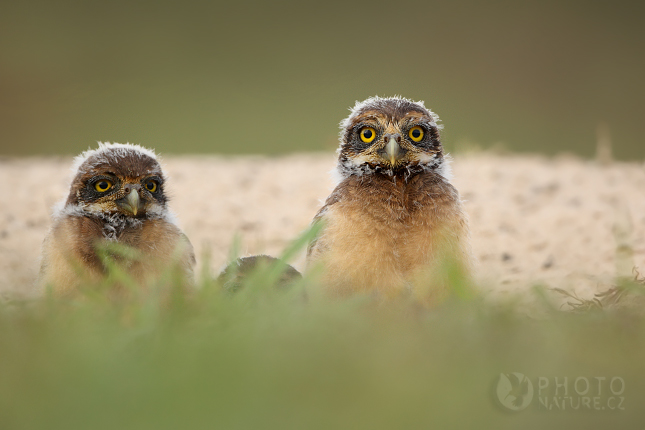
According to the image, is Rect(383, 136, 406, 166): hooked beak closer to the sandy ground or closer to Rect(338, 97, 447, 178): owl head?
Rect(338, 97, 447, 178): owl head

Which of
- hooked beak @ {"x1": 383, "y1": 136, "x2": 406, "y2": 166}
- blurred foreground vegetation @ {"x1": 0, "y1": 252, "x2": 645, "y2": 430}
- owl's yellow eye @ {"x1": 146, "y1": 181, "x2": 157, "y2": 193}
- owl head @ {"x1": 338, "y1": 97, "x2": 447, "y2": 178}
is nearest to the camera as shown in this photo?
blurred foreground vegetation @ {"x1": 0, "y1": 252, "x2": 645, "y2": 430}

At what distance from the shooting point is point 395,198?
4000 mm

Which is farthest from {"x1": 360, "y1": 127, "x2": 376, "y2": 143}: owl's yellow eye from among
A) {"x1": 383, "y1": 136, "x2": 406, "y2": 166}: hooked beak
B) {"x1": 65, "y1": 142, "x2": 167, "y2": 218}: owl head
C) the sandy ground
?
the sandy ground

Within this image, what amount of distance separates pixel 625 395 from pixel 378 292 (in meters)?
1.96

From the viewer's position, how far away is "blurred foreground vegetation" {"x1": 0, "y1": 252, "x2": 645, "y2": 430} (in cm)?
173

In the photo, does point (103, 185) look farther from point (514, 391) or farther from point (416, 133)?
point (514, 391)

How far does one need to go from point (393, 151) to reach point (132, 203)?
5.63ft

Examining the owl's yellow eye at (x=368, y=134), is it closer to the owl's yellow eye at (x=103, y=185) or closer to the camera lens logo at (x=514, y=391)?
the owl's yellow eye at (x=103, y=185)

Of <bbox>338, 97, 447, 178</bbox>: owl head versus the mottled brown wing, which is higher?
<bbox>338, 97, 447, 178</bbox>: owl head

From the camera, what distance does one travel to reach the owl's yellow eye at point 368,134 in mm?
4207

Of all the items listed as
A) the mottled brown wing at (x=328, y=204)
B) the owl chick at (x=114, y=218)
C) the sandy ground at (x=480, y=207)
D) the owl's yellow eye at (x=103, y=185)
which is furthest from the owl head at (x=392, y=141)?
the owl's yellow eye at (x=103, y=185)

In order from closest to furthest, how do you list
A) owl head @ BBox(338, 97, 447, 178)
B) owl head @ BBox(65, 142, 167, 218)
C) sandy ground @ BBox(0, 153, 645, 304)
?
1. owl head @ BBox(338, 97, 447, 178)
2. owl head @ BBox(65, 142, 167, 218)
3. sandy ground @ BBox(0, 153, 645, 304)

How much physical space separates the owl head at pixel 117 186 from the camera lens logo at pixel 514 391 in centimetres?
299

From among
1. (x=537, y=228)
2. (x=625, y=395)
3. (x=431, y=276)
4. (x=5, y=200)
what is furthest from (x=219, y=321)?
(x=5, y=200)
